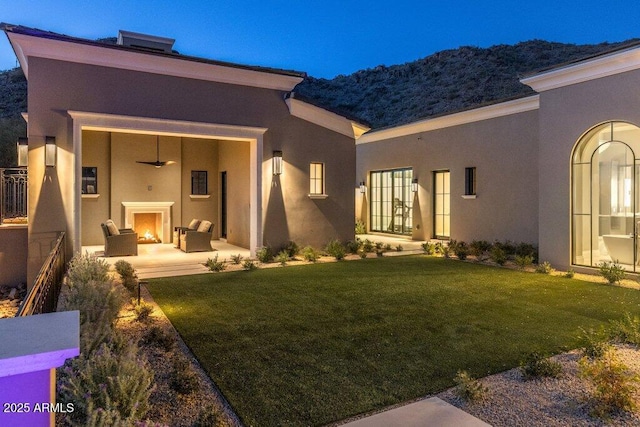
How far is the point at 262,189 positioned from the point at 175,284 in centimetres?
389

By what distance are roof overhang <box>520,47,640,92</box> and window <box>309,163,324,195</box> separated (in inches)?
218

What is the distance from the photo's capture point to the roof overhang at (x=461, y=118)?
38.7 ft

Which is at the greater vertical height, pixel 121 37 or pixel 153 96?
pixel 121 37

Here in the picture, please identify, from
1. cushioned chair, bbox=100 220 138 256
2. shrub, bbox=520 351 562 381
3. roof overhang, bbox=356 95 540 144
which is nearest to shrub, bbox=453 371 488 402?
shrub, bbox=520 351 562 381

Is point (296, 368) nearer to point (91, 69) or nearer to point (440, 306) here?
point (440, 306)

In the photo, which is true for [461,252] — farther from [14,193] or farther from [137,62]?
[14,193]

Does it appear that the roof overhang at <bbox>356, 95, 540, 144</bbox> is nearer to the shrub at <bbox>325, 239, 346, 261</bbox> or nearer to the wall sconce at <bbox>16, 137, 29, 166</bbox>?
the shrub at <bbox>325, 239, 346, 261</bbox>

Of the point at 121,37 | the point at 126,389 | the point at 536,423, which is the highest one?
the point at 121,37

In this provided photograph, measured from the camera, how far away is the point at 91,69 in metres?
8.90

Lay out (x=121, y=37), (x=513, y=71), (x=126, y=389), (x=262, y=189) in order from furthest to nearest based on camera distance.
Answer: (x=513, y=71) → (x=121, y=37) → (x=262, y=189) → (x=126, y=389)

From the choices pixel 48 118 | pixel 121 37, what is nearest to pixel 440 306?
pixel 48 118

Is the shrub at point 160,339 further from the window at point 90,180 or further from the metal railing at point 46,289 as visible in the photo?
the window at point 90,180

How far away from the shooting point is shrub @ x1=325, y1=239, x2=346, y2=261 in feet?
36.3

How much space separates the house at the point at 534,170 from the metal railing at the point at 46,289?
9485 mm
